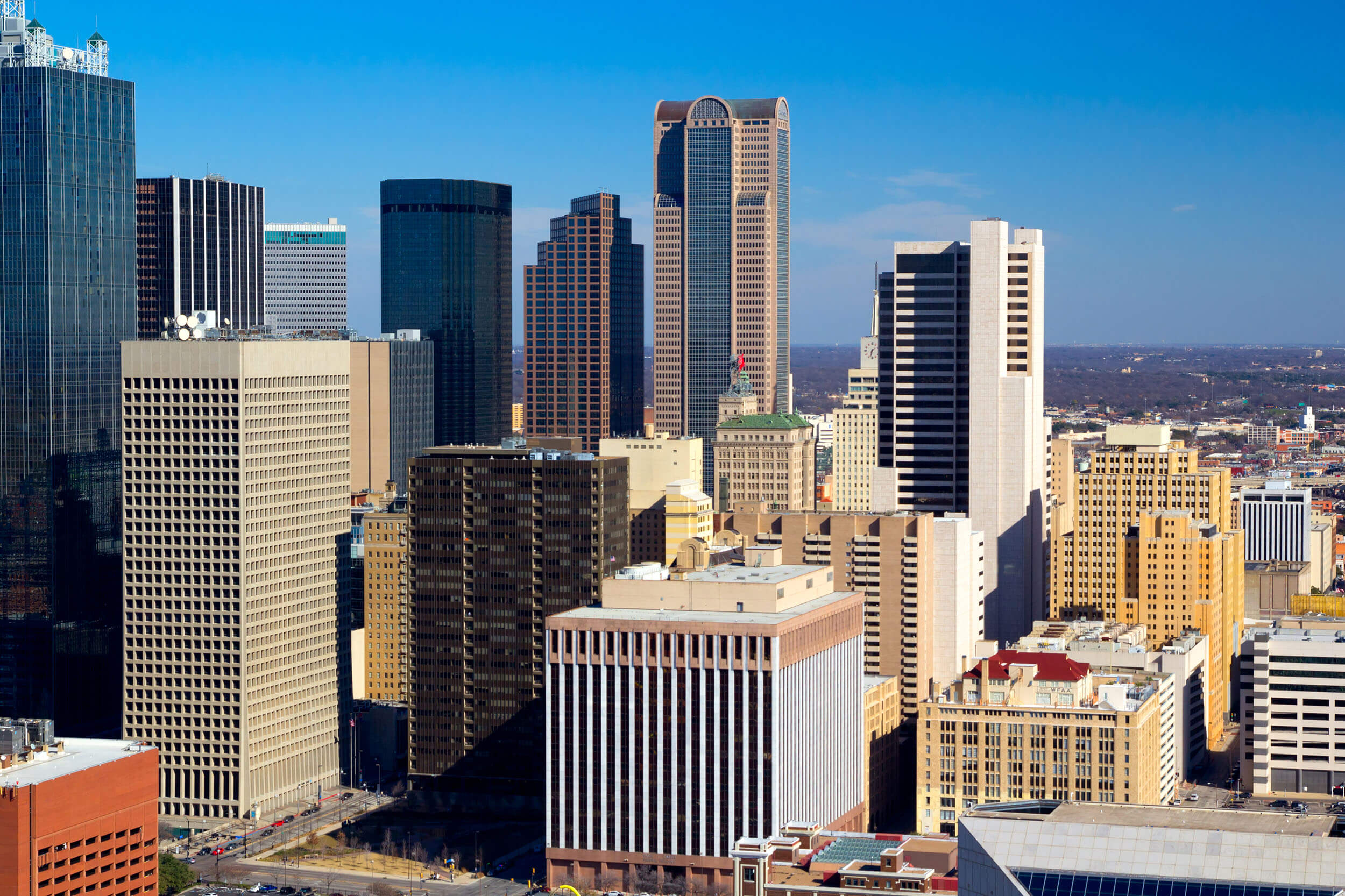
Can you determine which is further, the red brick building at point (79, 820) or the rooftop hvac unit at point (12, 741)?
the rooftop hvac unit at point (12, 741)

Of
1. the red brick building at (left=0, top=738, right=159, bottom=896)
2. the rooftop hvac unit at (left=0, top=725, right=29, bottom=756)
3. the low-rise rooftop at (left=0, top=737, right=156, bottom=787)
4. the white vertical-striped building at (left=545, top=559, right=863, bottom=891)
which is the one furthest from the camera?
the white vertical-striped building at (left=545, top=559, right=863, bottom=891)

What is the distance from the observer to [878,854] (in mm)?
158875

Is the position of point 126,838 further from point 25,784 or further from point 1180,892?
point 1180,892

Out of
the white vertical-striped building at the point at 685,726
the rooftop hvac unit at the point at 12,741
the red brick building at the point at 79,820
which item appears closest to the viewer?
the red brick building at the point at 79,820

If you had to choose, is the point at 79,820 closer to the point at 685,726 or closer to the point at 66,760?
the point at 66,760

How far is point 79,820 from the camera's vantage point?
6344 inches

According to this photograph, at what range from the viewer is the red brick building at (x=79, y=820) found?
510 feet

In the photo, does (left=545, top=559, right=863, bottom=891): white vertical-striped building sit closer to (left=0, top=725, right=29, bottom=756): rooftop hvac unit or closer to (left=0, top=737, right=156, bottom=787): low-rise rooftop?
(left=0, top=737, right=156, bottom=787): low-rise rooftop

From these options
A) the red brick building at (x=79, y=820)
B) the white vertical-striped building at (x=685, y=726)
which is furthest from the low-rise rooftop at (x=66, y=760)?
the white vertical-striped building at (x=685, y=726)

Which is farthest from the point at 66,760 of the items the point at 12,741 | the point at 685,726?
the point at 685,726

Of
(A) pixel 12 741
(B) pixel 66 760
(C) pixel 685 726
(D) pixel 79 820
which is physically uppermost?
(A) pixel 12 741

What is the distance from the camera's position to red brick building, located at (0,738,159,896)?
156m

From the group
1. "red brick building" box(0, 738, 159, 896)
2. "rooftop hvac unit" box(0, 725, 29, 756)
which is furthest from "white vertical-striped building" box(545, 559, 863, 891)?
"rooftop hvac unit" box(0, 725, 29, 756)

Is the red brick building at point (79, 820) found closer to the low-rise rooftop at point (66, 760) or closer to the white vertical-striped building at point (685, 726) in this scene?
the low-rise rooftop at point (66, 760)
